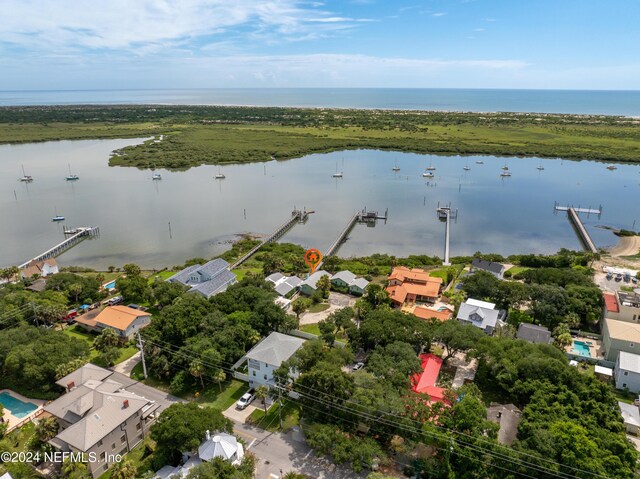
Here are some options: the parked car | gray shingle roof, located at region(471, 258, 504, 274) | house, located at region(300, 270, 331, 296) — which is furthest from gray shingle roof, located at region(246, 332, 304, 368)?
gray shingle roof, located at region(471, 258, 504, 274)

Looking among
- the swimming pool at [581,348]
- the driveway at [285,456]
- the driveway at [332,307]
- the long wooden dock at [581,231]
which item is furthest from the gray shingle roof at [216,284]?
the long wooden dock at [581,231]

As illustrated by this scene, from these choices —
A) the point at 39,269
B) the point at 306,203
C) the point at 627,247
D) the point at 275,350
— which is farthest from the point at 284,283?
the point at 627,247

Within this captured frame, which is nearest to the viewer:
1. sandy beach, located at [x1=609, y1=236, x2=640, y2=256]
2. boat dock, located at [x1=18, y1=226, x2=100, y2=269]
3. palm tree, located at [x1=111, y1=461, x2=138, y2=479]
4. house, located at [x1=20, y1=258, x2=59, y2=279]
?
palm tree, located at [x1=111, y1=461, x2=138, y2=479]

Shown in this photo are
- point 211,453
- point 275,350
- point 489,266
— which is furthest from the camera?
point 489,266

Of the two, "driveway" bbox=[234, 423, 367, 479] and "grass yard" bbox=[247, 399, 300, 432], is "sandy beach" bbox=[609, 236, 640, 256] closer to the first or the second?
"grass yard" bbox=[247, 399, 300, 432]

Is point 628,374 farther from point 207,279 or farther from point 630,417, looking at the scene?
point 207,279
